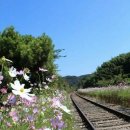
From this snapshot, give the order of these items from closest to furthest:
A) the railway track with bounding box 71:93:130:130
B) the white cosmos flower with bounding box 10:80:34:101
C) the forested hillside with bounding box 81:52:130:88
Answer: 1. the white cosmos flower with bounding box 10:80:34:101
2. the railway track with bounding box 71:93:130:130
3. the forested hillside with bounding box 81:52:130:88

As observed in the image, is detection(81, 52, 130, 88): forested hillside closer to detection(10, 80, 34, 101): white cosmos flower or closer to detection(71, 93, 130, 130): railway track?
detection(71, 93, 130, 130): railway track

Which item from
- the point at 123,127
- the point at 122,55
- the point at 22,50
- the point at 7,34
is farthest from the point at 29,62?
the point at 122,55

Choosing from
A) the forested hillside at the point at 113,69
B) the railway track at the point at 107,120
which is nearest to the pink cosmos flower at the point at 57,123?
the railway track at the point at 107,120

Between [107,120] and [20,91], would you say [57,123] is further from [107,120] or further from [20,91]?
[107,120]

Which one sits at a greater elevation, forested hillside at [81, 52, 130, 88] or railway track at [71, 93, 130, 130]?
forested hillside at [81, 52, 130, 88]

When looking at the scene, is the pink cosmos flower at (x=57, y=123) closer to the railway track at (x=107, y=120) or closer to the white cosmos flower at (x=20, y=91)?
the white cosmos flower at (x=20, y=91)

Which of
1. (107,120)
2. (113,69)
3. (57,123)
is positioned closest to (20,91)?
(57,123)

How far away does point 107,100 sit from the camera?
3234 cm

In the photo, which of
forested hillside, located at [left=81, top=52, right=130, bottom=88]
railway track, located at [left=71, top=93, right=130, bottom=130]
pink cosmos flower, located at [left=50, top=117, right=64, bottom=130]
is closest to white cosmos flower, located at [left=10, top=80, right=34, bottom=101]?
pink cosmos flower, located at [left=50, top=117, right=64, bottom=130]

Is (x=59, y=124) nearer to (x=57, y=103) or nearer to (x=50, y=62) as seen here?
(x=57, y=103)

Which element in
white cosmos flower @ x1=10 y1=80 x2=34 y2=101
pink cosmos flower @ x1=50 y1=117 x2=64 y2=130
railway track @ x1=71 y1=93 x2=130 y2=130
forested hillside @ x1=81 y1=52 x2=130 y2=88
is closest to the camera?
white cosmos flower @ x1=10 y1=80 x2=34 y2=101

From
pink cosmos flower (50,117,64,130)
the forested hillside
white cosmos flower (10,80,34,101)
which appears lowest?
pink cosmos flower (50,117,64,130)

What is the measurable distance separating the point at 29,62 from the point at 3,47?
287 centimetres

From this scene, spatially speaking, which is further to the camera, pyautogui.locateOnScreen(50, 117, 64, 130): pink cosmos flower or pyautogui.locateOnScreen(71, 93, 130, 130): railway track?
pyautogui.locateOnScreen(71, 93, 130, 130): railway track
